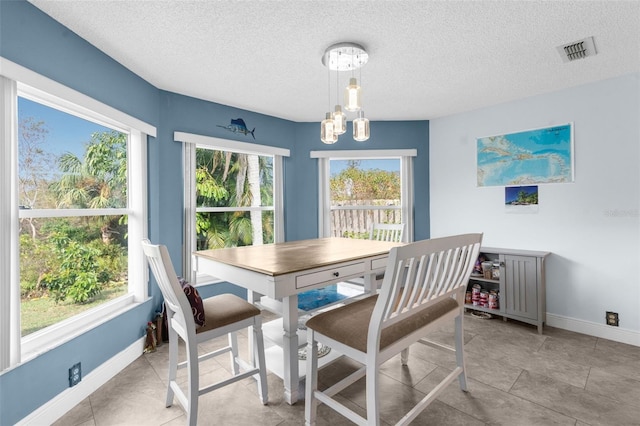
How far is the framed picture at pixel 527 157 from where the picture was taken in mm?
2979

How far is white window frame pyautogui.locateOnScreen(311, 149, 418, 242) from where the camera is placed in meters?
3.96

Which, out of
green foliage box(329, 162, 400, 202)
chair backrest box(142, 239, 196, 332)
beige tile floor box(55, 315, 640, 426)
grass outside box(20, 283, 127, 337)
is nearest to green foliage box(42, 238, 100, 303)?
grass outside box(20, 283, 127, 337)

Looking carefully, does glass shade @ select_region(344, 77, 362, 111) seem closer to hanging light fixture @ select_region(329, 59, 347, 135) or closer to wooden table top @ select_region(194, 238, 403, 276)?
hanging light fixture @ select_region(329, 59, 347, 135)

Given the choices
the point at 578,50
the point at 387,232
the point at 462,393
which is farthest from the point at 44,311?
the point at 578,50

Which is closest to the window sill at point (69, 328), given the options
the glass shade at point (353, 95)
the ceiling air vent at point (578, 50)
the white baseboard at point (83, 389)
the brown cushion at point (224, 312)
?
the white baseboard at point (83, 389)

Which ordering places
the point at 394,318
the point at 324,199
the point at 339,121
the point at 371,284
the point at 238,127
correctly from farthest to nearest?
1. the point at 324,199
2. the point at 238,127
3. the point at 371,284
4. the point at 339,121
5. the point at 394,318

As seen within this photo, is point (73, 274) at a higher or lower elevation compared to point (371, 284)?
higher

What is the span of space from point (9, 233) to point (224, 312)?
45.5 inches

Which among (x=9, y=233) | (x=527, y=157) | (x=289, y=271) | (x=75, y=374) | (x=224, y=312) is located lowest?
(x=75, y=374)

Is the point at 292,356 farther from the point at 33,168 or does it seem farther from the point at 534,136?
the point at 534,136

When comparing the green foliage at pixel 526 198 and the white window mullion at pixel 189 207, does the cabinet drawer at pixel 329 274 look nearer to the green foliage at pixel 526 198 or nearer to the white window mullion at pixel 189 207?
the white window mullion at pixel 189 207

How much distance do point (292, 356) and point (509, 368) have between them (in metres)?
1.63

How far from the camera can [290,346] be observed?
5.92ft

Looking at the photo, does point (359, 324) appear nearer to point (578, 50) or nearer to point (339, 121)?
point (339, 121)
